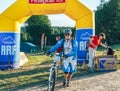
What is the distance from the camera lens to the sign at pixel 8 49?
657 inches

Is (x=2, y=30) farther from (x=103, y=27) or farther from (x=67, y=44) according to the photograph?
(x=103, y=27)

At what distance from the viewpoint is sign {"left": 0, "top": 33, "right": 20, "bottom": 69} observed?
54.7 feet

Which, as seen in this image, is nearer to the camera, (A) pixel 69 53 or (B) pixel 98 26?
(A) pixel 69 53

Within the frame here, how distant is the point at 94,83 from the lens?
476 inches

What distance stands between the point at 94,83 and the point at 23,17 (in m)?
6.67

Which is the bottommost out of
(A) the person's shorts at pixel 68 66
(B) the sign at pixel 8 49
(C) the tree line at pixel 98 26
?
(A) the person's shorts at pixel 68 66

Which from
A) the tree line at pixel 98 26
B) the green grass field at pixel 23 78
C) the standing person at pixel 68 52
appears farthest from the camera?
the tree line at pixel 98 26

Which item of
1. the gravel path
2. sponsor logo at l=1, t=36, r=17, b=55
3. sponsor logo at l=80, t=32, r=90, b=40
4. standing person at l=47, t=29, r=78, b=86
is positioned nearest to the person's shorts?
standing person at l=47, t=29, r=78, b=86

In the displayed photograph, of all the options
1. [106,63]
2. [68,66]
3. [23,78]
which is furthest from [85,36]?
[68,66]

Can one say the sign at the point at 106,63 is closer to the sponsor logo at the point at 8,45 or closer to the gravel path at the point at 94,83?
the gravel path at the point at 94,83

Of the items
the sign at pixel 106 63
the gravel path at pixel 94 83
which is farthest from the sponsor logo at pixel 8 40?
the gravel path at pixel 94 83

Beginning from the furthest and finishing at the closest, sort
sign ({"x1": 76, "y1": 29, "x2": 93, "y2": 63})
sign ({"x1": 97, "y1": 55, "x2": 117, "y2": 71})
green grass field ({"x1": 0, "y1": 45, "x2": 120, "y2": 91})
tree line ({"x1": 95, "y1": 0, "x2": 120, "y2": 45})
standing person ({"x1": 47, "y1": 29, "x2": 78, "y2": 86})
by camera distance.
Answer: tree line ({"x1": 95, "y1": 0, "x2": 120, "y2": 45}), sign ({"x1": 76, "y1": 29, "x2": 93, "y2": 63}), sign ({"x1": 97, "y1": 55, "x2": 117, "y2": 71}), green grass field ({"x1": 0, "y1": 45, "x2": 120, "y2": 91}), standing person ({"x1": 47, "y1": 29, "x2": 78, "y2": 86})

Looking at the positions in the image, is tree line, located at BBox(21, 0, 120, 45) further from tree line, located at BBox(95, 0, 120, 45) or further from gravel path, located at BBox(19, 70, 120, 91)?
gravel path, located at BBox(19, 70, 120, 91)

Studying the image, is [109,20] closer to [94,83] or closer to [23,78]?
[23,78]
